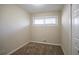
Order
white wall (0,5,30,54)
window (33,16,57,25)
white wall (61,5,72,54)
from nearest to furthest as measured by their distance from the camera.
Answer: white wall (61,5,72,54), white wall (0,5,30,54), window (33,16,57,25)

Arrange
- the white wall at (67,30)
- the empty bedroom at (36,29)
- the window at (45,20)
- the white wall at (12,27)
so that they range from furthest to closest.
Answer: the window at (45,20) → the empty bedroom at (36,29) → the white wall at (12,27) → the white wall at (67,30)

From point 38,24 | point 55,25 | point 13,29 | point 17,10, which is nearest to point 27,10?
point 17,10

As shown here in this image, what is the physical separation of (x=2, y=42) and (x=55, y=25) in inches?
71.9

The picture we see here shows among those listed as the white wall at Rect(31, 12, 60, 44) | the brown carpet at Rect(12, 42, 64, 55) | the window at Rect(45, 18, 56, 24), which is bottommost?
the brown carpet at Rect(12, 42, 64, 55)

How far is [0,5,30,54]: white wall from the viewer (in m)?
2.46

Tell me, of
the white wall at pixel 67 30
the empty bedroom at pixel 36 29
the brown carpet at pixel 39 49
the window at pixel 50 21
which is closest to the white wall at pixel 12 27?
the empty bedroom at pixel 36 29

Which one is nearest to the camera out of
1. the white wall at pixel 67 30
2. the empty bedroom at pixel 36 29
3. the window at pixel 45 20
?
the white wall at pixel 67 30

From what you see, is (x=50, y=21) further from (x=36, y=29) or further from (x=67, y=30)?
(x=67, y=30)

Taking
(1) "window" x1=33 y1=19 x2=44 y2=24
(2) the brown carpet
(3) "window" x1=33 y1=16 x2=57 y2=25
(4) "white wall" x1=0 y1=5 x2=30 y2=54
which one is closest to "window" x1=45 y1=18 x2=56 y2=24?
(3) "window" x1=33 y1=16 x2=57 y2=25

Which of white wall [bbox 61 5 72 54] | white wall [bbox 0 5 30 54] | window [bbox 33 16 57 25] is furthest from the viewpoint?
window [bbox 33 16 57 25]

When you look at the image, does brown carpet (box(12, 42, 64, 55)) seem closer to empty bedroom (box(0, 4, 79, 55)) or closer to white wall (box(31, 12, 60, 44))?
empty bedroom (box(0, 4, 79, 55))

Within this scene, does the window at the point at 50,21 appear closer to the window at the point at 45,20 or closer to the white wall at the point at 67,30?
the window at the point at 45,20

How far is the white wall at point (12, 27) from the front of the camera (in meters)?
2.46
